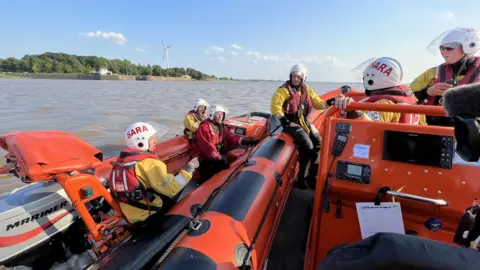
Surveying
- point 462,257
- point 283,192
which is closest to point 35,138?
point 283,192

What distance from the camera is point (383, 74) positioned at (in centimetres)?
187

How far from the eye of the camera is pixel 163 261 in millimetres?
1451

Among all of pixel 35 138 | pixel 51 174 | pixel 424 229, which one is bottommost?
pixel 424 229

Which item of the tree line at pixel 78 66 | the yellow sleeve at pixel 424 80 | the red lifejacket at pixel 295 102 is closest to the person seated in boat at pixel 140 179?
the red lifejacket at pixel 295 102

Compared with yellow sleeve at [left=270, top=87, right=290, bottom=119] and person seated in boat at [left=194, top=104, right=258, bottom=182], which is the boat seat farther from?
yellow sleeve at [left=270, top=87, right=290, bottom=119]

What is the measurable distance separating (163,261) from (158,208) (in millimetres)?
876

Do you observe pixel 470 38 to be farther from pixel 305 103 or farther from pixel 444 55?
pixel 305 103

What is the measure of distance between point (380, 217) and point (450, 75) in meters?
1.45

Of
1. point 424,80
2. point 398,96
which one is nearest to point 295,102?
point 424,80

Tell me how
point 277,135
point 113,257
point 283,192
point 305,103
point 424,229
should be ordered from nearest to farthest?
point 424,229 < point 113,257 < point 283,192 < point 277,135 < point 305,103

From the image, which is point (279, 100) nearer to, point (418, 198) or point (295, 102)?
point (295, 102)

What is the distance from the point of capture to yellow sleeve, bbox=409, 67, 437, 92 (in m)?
2.49

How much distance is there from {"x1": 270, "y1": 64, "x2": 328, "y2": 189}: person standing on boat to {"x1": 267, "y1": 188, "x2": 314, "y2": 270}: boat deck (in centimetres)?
23

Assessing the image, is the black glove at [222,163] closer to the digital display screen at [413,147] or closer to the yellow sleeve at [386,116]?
the yellow sleeve at [386,116]
